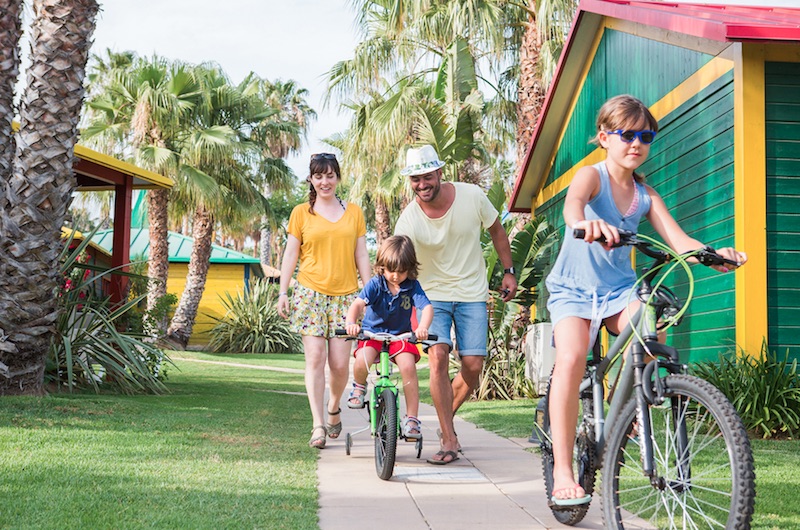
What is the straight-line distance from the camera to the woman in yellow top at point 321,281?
6586mm

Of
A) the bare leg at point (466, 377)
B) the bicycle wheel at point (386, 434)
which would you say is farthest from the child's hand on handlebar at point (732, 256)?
the bare leg at point (466, 377)

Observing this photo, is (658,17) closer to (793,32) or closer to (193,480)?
(793,32)

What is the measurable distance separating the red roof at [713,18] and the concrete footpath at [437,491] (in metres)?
3.69

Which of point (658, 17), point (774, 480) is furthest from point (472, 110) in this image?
point (774, 480)

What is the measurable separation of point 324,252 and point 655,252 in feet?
11.8

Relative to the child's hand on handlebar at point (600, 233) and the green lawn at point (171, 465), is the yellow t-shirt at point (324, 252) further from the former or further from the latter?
the child's hand on handlebar at point (600, 233)

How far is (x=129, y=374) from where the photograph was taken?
10.1 meters

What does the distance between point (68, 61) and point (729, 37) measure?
20.9 feet

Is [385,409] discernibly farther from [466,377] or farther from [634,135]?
[634,135]

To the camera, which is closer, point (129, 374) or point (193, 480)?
point (193, 480)

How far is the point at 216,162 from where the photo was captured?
2469cm

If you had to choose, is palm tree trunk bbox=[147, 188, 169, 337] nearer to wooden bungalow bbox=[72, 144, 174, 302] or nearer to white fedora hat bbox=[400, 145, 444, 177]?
wooden bungalow bbox=[72, 144, 174, 302]

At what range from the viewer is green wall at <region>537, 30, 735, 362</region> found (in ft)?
26.0

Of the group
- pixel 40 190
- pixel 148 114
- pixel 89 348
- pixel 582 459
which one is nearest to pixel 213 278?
pixel 148 114
